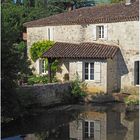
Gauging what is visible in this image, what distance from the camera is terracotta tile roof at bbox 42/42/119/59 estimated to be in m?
29.8

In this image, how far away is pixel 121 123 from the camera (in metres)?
22.5

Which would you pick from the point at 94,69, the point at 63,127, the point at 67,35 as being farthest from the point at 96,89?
the point at 63,127

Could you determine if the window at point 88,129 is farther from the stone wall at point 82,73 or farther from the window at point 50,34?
the window at point 50,34

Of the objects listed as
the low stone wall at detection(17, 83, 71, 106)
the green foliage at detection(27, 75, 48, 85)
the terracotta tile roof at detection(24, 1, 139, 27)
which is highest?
the terracotta tile roof at detection(24, 1, 139, 27)

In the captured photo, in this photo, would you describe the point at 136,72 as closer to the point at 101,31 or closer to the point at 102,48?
the point at 102,48

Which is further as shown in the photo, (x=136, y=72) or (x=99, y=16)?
(x=99, y=16)

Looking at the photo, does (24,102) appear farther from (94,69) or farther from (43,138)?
(94,69)

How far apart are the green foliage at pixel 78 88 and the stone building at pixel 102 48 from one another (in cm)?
53

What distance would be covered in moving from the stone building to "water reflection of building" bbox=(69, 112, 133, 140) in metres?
5.42

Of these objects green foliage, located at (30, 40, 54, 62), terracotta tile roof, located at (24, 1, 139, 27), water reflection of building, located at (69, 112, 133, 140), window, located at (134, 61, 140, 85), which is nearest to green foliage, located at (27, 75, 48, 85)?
green foliage, located at (30, 40, 54, 62)

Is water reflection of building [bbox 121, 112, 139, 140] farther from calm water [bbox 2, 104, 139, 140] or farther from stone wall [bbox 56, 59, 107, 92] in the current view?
stone wall [bbox 56, 59, 107, 92]

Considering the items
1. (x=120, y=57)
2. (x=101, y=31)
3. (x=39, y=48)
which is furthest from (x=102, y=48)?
(x=39, y=48)

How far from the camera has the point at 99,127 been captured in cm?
2178

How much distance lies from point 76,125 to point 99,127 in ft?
4.16
